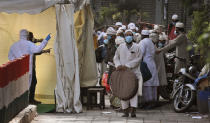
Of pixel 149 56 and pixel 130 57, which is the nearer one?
pixel 130 57

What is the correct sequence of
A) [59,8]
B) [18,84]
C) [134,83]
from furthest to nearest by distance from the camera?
[59,8], [134,83], [18,84]

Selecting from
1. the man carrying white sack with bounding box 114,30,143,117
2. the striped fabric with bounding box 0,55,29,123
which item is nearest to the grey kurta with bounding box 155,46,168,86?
the man carrying white sack with bounding box 114,30,143,117

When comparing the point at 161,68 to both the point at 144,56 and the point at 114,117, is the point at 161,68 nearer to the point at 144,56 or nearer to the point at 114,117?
the point at 144,56

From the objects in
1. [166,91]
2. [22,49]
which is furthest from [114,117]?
[166,91]

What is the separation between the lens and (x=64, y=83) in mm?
12719

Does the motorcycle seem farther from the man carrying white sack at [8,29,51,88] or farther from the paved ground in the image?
the man carrying white sack at [8,29,51,88]

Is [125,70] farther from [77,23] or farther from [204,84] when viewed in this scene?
[77,23]

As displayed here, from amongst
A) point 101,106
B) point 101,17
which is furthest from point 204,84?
point 101,17

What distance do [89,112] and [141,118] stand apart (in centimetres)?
140

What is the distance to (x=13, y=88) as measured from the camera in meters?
9.73

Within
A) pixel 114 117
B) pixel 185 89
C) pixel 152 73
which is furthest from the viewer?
pixel 152 73

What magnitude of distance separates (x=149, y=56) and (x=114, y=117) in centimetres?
226

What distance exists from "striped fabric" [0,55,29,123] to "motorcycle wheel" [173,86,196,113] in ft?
10.4

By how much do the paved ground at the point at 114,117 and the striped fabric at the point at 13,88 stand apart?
740 mm
